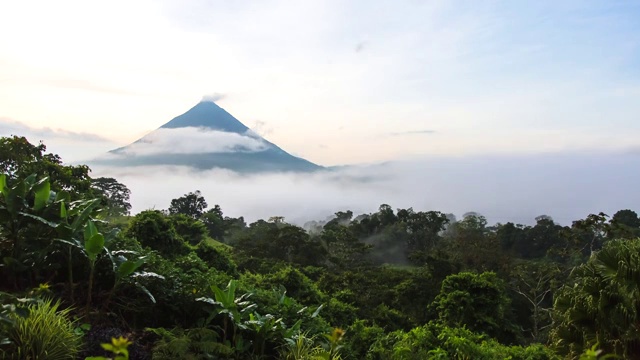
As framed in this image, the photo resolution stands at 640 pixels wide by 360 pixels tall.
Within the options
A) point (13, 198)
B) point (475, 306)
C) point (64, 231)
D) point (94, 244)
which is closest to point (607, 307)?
point (94, 244)

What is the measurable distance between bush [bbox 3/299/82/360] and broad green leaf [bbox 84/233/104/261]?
638 millimetres

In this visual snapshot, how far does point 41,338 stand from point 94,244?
36.3 inches

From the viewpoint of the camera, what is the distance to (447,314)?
1306cm

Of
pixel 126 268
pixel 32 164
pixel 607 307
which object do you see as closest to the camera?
pixel 126 268

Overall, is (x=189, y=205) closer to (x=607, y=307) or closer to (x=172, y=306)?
(x=172, y=306)

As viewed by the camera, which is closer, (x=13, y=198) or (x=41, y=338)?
(x=41, y=338)

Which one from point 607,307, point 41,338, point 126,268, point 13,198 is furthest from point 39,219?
point 607,307

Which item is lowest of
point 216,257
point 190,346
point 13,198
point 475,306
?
point 475,306

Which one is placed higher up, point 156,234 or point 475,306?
point 156,234

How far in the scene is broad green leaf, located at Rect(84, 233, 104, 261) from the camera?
4027 millimetres

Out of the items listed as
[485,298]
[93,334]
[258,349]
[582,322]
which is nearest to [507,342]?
[485,298]

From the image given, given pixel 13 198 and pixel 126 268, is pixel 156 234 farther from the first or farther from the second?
pixel 126 268

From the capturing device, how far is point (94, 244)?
4.05m

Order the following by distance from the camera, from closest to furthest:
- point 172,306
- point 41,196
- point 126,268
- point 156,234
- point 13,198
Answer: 1. point 126,268
2. point 13,198
3. point 41,196
4. point 172,306
5. point 156,234
